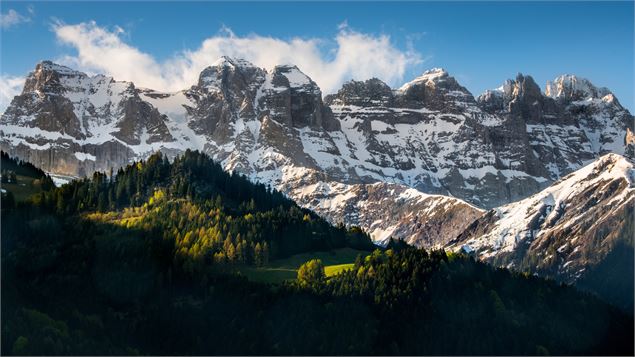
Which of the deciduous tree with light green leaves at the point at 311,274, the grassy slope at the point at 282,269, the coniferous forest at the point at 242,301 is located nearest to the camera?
the coniferous forest at the point at 242,301

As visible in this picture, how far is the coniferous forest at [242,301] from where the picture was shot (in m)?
156

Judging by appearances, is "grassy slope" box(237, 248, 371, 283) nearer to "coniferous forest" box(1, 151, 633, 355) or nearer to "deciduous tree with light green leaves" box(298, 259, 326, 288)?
"coniferous forest" box(1, 151, 633, 355)

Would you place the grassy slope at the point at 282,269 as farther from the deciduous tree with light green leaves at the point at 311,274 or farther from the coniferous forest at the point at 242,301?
the deciduous tree with light green leaves at the point at 311,274

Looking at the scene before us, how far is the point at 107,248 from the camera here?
579 ft

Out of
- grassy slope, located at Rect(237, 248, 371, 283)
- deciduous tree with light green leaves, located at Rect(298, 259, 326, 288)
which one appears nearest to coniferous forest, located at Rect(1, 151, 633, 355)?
deciduous tree with light green leaves, located at Rect(298, 259, 326, 288)

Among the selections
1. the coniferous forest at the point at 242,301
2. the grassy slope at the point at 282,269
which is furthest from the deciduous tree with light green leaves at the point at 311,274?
the grassy slope at the point at 282,269

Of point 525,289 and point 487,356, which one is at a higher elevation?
point 525,289

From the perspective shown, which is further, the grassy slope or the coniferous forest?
the grassy slope

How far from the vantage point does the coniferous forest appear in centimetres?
15600

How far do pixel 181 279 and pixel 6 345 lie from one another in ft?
146

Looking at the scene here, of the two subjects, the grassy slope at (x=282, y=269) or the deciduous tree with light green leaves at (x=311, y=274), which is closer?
the deciduous tree with light green leaves at (x=311, y=274)

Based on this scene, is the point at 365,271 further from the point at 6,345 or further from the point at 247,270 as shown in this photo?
the point at 6,345

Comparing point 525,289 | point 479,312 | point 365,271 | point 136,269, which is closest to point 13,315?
point 136,269

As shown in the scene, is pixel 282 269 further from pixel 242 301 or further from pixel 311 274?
pixel 242 301
